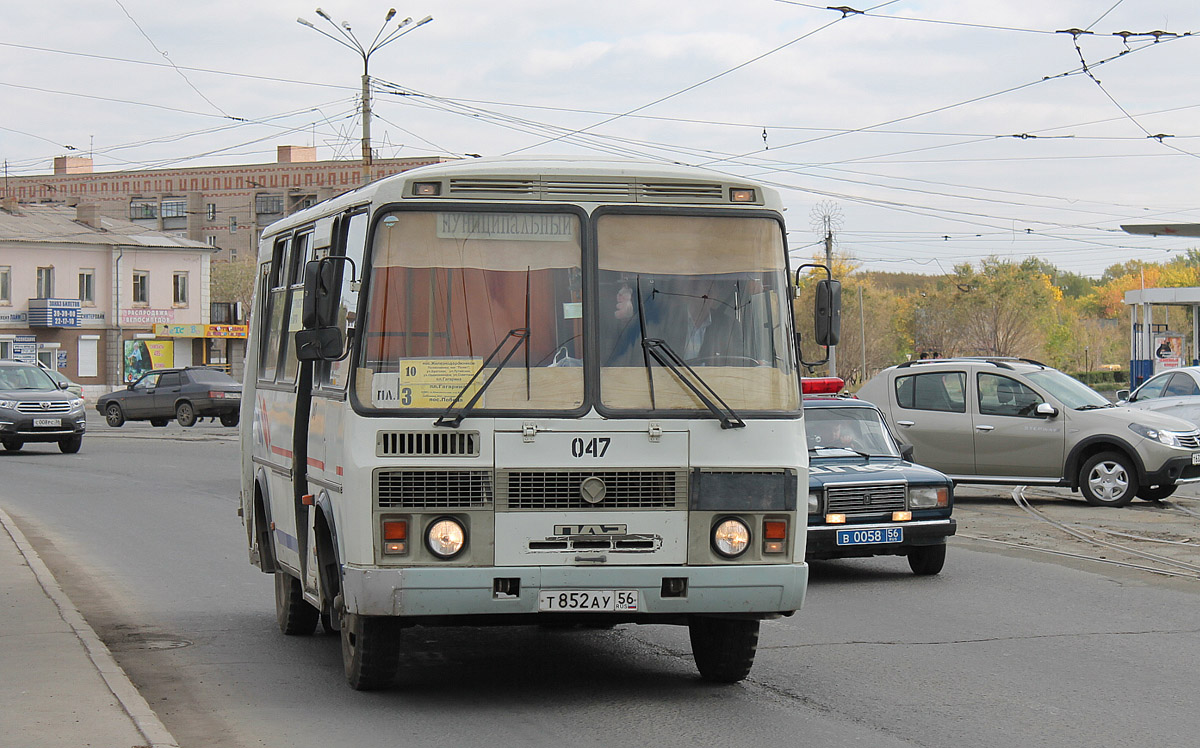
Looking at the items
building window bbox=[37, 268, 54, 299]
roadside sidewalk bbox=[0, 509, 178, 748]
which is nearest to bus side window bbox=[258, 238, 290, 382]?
roadside sidewalk bbox=[0, 509, 178, 748]

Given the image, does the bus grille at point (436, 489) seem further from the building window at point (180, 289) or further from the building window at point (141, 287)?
the building window at point (180, 289)

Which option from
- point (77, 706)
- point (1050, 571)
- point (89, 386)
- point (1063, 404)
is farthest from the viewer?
point (89, 386)

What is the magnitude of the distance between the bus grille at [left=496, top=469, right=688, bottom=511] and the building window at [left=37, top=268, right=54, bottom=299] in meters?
65.3

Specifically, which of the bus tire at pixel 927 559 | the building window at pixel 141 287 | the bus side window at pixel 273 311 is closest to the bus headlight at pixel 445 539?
the bus side window at pixel 273 311

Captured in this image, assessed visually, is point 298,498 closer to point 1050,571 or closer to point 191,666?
point 191,666

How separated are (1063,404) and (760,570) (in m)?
12.0

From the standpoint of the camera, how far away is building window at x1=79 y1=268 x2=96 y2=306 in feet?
225

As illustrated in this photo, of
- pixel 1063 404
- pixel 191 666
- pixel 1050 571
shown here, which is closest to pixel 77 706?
pixel 191 666

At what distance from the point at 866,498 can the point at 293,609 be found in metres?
4.73

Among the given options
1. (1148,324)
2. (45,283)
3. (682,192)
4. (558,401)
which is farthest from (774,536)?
(45,283)

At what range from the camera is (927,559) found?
40.1 ft

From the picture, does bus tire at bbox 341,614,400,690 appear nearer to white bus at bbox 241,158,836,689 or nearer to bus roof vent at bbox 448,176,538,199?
white bus at bbox 241,158,836,689

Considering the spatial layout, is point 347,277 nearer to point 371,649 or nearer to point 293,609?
point 371,649

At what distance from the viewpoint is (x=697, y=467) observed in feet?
22.7
